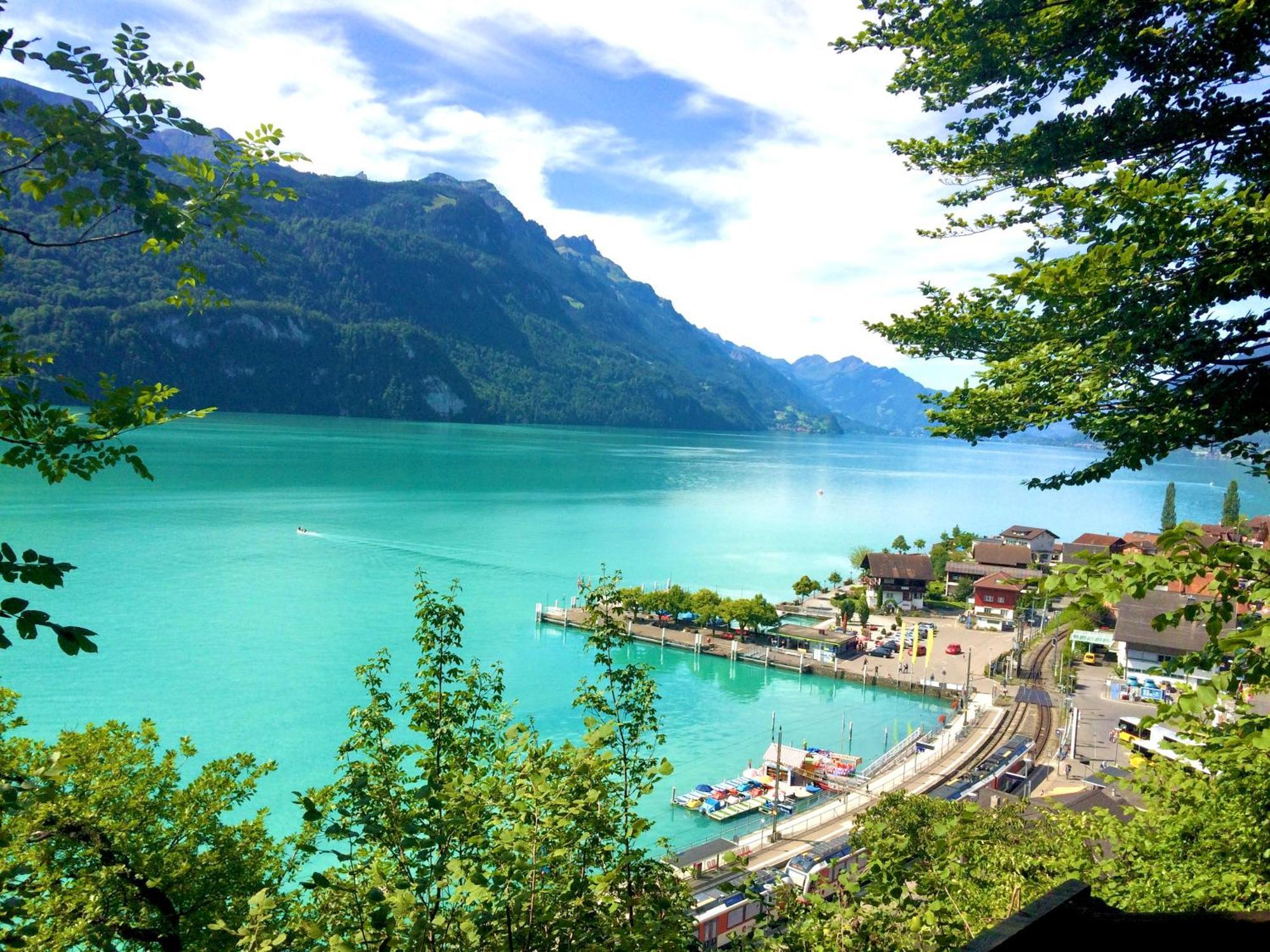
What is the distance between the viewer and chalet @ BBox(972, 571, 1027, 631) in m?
47.6

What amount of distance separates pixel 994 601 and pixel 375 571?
1581 inches

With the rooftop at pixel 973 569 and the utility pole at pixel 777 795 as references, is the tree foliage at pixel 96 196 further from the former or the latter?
the rooftop at pixel 973 569

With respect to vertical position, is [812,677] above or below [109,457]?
below

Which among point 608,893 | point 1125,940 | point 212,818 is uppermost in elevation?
point 1125,940

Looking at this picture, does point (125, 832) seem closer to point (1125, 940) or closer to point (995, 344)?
point (1125, 940)

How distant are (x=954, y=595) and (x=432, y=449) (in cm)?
9564

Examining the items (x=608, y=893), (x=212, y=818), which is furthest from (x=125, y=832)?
(x=608, y=893)

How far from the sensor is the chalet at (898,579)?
51344mm

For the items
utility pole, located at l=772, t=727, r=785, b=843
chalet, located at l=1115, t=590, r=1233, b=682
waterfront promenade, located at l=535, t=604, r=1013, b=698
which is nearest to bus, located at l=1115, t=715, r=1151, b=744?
chalet, located at l=1115, t=590, r=1233, b=682

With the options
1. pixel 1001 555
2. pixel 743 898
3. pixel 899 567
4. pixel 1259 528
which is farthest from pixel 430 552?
pixel 1259 528

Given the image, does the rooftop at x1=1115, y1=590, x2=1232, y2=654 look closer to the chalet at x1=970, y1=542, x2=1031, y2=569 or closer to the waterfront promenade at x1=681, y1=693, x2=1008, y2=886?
the waterfront promenade at x1=681, y1=693, x2=1008, y2=886

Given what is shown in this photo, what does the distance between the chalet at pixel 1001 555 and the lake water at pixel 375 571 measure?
11.5 m

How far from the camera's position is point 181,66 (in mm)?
2572

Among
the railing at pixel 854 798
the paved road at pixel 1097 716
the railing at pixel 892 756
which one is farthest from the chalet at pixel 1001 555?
the railing at pixel 854 798
